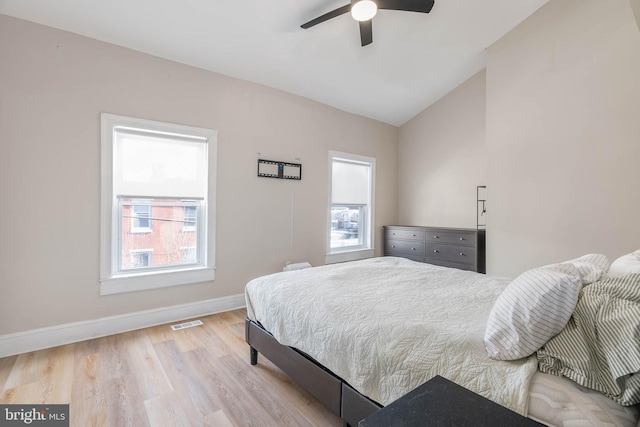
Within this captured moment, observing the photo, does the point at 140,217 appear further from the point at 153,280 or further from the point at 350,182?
the point at 350,182

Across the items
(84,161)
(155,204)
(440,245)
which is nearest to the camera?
(84,161)

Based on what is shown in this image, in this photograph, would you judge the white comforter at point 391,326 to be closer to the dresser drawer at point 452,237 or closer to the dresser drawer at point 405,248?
the dresser drawer at point 452,237

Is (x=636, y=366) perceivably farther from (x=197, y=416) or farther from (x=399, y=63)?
(x=399, y=63)

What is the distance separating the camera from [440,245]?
4223 millimetres

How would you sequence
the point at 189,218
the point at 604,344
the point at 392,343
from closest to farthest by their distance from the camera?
the point at 604,344
the point at 392,343
the point at 189,218

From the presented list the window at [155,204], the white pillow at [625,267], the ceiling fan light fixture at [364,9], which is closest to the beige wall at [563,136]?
the white pillow at [625,267]

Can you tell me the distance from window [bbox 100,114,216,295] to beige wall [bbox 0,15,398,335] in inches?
3.7

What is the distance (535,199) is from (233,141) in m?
3.35

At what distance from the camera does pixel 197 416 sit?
1.73 meters

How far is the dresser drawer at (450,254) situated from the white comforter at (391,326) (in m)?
1.58

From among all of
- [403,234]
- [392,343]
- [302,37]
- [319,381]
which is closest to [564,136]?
[403,234]

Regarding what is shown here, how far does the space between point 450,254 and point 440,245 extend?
0.61ft

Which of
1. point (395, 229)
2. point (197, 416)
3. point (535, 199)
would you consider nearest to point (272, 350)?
point (197, 416)

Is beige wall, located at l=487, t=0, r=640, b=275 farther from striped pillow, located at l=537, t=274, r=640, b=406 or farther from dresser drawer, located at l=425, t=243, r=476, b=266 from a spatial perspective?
striped pillow, located at l=537, t=274, r=640, b=406
